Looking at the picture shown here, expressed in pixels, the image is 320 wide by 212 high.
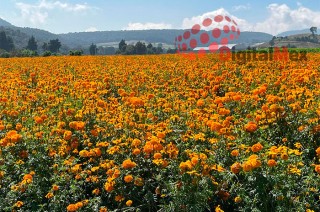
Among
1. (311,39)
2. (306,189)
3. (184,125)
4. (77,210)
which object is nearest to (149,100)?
(184,125)

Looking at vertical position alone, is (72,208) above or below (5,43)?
below

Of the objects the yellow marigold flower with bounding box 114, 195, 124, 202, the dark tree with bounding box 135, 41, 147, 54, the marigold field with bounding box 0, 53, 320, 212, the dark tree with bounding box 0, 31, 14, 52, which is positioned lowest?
the yellow marigold flower with bounding box 114, 195, 124, 202

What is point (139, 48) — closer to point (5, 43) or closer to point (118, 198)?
point (5, 43)

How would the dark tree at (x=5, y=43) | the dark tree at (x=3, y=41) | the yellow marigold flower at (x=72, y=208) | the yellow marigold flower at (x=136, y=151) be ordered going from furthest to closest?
the dark tree at (x=5, y=43) < the dark tree at (x=3, y=41) < the yellow marigold flower at (x=136, y=151) < the yellow marigold flower at (x=72, y=208)

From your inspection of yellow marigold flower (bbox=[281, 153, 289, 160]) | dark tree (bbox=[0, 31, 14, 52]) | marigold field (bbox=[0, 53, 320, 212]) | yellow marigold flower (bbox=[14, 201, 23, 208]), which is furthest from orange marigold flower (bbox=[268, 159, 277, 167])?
dark tree (bbox=[0, 31, 14, 52])

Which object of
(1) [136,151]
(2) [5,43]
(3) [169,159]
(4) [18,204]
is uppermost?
(2) [5,43]

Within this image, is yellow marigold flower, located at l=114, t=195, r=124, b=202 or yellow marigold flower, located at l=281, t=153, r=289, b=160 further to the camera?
yellow marigold flower, located at l=114, t=195, r=124, b=202

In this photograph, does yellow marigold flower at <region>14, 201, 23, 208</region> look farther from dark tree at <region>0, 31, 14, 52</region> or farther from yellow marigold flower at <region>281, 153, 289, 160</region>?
dark tree at <region>0, 31, 14, 52</region>

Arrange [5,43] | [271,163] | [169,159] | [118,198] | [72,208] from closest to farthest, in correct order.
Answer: [271,163] → [72,208] → [118,198] → [169,159] → [5,43]

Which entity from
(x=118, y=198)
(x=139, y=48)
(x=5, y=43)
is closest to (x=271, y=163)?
A: (x=118, y=198)

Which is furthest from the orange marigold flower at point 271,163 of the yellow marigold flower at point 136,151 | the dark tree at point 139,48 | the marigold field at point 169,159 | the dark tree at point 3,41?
the dark tree at point 3,41

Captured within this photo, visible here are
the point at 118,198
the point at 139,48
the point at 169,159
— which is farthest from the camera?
the point at 139,48

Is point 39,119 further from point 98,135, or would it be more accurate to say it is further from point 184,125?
point 184,125

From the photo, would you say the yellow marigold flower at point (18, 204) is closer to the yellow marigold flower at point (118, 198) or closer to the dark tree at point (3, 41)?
the yellow marigold flower at point (118, 198)
